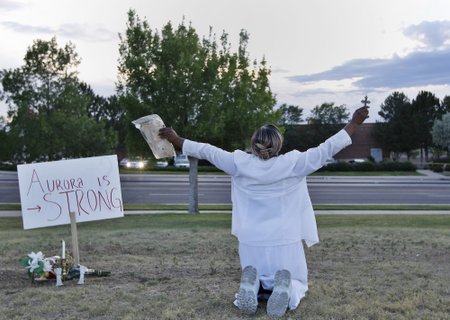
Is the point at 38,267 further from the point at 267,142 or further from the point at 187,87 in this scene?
the point at 187,87

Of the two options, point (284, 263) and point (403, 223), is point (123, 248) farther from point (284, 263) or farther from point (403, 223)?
point (403, 223)

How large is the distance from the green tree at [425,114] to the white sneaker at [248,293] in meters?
53.4

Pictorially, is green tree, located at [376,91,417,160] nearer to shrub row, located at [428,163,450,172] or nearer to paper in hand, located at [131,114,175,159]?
shrub row, located at [428,163,450,172]

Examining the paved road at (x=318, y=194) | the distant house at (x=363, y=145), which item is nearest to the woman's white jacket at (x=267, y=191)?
the paved road at (x=318, y=194)

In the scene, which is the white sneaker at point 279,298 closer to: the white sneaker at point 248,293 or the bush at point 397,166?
the white sneaker at point 248,293

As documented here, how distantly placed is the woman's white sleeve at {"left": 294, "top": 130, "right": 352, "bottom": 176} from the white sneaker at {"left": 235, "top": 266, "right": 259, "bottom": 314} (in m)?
0.90

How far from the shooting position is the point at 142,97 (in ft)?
49.7

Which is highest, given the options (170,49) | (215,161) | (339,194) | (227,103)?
(170,49)

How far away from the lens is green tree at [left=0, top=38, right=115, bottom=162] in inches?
921

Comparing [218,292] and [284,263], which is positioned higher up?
[284,263]

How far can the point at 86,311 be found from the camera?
488 centimetres

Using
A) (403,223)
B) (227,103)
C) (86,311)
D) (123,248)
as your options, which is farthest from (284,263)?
(227,103)

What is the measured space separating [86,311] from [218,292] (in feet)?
4.08

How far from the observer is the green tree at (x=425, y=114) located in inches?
2163
